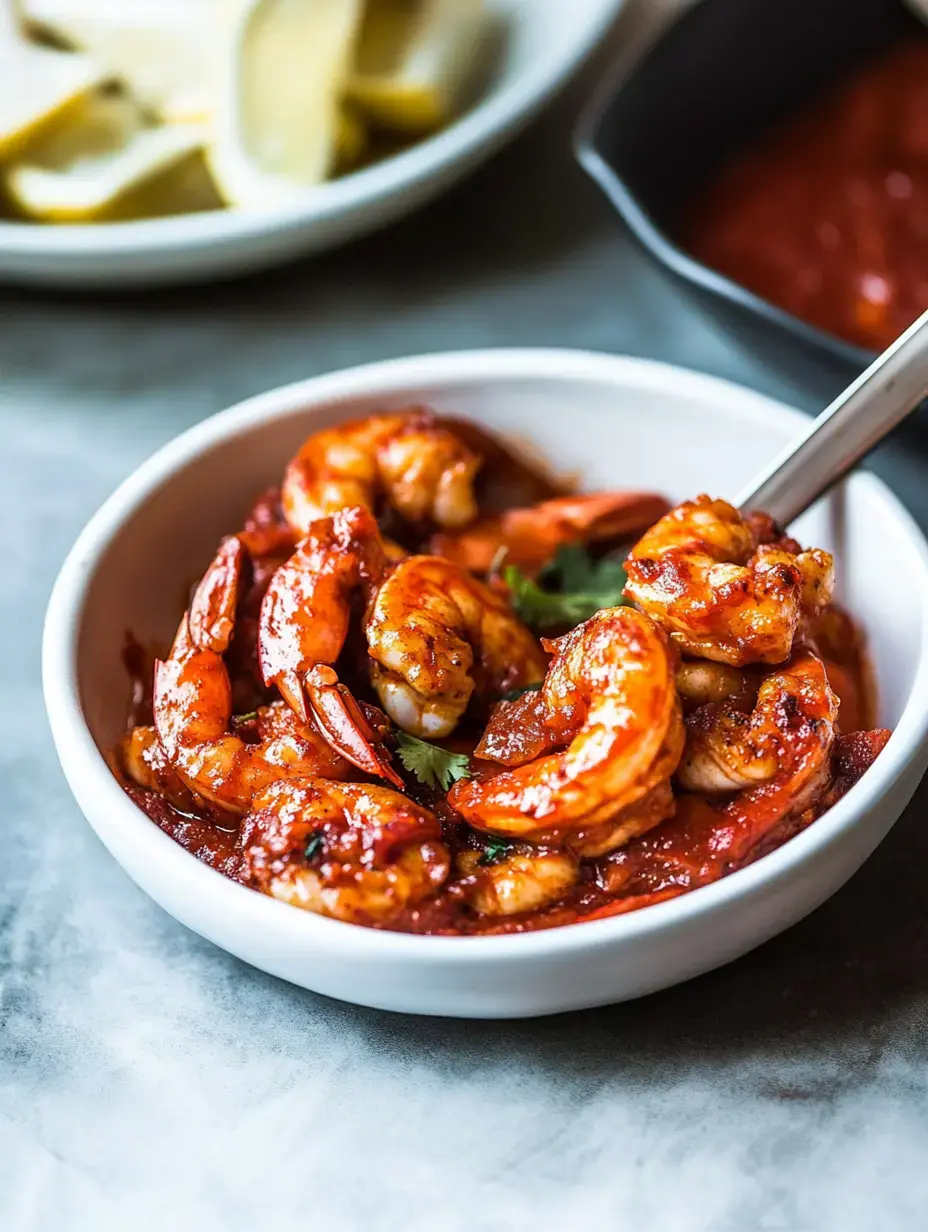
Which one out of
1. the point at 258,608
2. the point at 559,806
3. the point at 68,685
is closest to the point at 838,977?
the point at 559,806

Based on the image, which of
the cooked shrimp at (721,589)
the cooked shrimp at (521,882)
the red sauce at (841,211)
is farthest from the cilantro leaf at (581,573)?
the red sauce at (841,211)

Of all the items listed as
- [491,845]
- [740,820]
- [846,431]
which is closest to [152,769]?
[491,845]

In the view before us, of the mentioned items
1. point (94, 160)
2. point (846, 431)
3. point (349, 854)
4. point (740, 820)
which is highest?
point (846, 431)

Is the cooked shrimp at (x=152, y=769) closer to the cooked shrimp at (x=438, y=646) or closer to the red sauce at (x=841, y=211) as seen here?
the cooked shrimp at (x=438, y=646)

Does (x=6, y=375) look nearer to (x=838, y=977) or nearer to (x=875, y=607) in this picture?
(x=875, y=607)

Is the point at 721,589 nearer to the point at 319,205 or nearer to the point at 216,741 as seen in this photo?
the point at 216,741

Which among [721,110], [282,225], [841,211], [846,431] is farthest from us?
[721,110]

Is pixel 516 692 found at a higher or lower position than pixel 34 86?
higher

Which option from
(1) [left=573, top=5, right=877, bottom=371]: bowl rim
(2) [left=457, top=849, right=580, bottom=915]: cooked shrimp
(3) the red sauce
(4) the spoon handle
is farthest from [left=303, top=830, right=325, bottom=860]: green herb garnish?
(3) the red sauce
